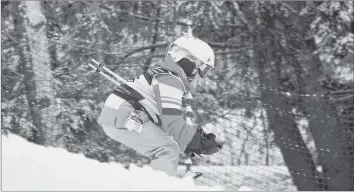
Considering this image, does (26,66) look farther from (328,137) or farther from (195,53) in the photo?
(328,137)

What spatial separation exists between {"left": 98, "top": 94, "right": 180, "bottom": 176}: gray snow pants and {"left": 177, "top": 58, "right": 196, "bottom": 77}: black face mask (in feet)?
1.42

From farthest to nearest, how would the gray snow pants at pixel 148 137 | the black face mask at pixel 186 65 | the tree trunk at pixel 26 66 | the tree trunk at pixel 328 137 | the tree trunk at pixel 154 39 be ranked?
the tree trunk at pixel 328 137
the tree trunk at pixel 154 39
the tree trunk at pixel 26 66
the black face mask at pixel 186 65
the gray snow pants at pixel 148 137

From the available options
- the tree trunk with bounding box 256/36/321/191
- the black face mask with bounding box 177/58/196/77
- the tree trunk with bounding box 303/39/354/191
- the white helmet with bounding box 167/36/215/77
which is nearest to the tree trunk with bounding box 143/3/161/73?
the tree trunk with bounding box 256/36/321/191

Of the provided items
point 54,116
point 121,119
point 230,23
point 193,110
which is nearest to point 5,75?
point 54,116

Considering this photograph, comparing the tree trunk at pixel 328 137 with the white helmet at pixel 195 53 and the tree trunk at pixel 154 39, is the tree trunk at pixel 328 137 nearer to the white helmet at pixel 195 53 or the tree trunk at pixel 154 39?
the tree trunk at pixel 154 39

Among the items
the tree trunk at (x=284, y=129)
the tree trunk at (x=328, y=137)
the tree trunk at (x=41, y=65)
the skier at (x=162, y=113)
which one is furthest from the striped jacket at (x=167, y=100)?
the tree trunk at (x=328, y=137)

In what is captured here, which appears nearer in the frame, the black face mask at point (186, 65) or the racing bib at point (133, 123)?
the racing bib at point (133, 123)

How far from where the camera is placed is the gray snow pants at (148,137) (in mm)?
3848

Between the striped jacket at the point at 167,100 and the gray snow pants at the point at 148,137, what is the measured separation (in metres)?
0.06

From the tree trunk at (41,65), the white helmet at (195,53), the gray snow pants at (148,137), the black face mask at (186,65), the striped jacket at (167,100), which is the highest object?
the tree trunk at (41,65)

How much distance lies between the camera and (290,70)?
24.6ft

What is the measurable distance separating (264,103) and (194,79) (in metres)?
3.36

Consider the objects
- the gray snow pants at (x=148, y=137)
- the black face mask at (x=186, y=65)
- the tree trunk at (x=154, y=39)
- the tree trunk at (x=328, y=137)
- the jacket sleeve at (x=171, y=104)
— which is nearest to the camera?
the jacket sleeve at (x=171, y=104)

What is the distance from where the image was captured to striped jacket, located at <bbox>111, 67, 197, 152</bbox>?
3.73 metres
